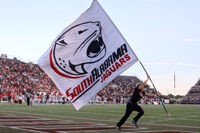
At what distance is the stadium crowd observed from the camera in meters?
47.1

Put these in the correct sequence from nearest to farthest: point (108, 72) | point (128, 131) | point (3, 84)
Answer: point (108, 72) < point (128, 131) < point (3, 84)

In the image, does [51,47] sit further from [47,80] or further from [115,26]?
[47,80]

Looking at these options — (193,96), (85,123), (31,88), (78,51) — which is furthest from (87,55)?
(193,96)

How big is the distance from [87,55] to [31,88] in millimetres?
46293

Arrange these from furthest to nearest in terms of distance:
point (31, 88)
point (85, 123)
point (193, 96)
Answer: point (193, 96), point (31, 88), point (85, 123)

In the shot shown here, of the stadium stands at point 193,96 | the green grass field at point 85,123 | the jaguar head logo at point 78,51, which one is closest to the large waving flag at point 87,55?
the jaguar head logo at point 78,51

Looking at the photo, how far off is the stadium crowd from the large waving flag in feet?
112

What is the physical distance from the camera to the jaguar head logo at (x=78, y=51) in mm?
9891

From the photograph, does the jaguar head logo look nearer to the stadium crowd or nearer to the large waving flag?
the large waving flag

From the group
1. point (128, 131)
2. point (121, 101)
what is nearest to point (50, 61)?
point (128, 131)

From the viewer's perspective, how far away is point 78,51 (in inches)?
393

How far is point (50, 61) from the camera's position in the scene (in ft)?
32.6

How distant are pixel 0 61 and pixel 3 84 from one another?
10.1 meters

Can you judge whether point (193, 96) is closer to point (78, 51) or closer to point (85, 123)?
point (85, 123)
